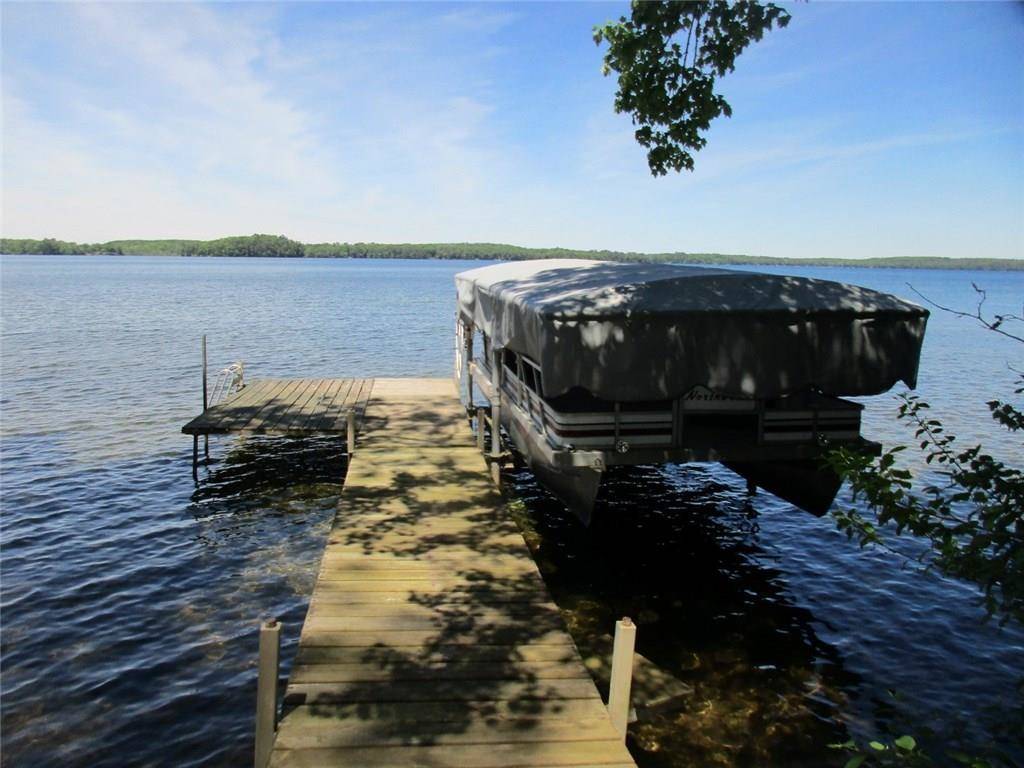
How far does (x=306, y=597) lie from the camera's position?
11.4 m

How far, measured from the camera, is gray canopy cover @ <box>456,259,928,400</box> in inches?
405

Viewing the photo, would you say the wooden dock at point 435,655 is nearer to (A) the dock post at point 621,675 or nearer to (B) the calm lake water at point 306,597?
(A) the dock post at point 621,675

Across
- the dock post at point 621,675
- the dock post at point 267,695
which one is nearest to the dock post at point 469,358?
the dock post at point 621,675

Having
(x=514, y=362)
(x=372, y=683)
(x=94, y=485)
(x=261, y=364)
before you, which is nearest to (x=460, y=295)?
(x=514, y=362)

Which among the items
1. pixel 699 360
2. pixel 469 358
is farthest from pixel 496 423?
pixel 469 358

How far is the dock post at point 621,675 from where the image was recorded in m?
5.93

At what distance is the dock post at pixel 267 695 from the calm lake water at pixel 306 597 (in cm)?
267

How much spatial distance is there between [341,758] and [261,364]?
1381 inches

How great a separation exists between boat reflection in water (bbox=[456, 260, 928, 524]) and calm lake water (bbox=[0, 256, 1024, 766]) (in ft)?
6.62

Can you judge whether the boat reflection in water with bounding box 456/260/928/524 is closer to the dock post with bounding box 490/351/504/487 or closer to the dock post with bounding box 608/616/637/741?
the dock post with bounding box 490/351/504/487

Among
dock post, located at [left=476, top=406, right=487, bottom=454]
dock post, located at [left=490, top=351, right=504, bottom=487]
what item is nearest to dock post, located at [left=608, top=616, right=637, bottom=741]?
dock post, located at [left=490, top=351, right=504, bottom=487]

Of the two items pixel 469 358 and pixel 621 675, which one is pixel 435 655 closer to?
pixel 621 675

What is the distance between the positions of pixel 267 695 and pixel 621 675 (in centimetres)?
285

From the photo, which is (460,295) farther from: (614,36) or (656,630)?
(656,630)
